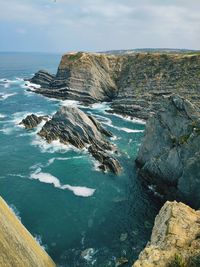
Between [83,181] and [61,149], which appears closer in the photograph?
[83,181]

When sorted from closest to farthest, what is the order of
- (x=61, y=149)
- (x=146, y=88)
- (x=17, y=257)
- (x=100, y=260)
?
1. (x=17, y=257)
2. (x=100, y=260)
3. (x=61, y=149)
4. (x=146, y=88)

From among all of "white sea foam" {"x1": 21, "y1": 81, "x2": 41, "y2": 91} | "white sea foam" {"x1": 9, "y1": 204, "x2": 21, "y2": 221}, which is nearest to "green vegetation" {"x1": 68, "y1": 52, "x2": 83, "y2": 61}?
→ "white sea foam" {"x1": 21, "y1": 81, "x2": 41, "y2": 91}

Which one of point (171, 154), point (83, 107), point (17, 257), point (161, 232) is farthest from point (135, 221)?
point (83, 107)

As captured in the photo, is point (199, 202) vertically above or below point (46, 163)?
above

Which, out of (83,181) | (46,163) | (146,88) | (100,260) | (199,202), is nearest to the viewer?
(100,260)

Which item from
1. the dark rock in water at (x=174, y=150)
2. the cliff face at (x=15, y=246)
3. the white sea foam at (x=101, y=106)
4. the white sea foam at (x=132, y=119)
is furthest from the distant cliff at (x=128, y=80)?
the cliff face at (x=15, y=246)

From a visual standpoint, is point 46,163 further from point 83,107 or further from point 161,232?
point 83,107
